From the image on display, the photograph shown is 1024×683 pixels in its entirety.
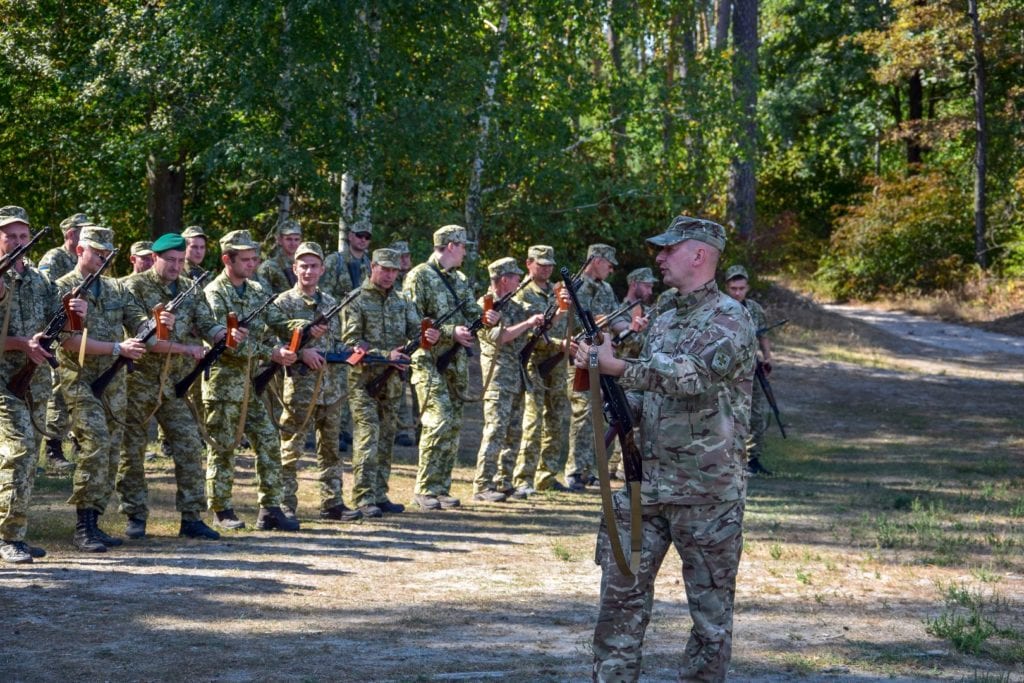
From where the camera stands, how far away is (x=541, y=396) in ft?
43.8

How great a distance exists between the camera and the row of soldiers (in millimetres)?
9367

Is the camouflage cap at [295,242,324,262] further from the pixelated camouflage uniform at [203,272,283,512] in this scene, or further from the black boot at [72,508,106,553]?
the black boot at [72,508,106,553]

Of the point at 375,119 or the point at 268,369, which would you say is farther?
the point at 375,119

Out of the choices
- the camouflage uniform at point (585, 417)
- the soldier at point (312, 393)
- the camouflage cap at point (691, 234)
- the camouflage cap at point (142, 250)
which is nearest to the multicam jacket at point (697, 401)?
the camouflage cap at point (691, 234)

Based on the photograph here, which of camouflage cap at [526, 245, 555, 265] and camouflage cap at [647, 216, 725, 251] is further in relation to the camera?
camouflage cap at [526, 245, 555, 265]

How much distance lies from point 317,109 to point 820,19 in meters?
28.3

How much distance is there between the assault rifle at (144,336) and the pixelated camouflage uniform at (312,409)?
45.9 inches

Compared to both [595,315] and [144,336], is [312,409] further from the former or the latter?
[595,315]

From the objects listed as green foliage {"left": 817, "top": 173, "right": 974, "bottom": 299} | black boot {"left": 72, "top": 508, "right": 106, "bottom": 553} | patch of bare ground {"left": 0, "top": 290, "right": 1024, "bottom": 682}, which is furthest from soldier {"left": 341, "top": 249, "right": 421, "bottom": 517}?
green foliage {"left": 817, "top": 173, "right": 974, "bottom": 299}

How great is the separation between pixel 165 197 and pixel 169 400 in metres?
10.0

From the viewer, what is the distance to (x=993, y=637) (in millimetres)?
7957

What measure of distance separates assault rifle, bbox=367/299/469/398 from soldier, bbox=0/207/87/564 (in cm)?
303

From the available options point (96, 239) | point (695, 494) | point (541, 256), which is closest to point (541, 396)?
point (541, 256)

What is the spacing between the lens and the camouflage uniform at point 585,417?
1369 centimetres
